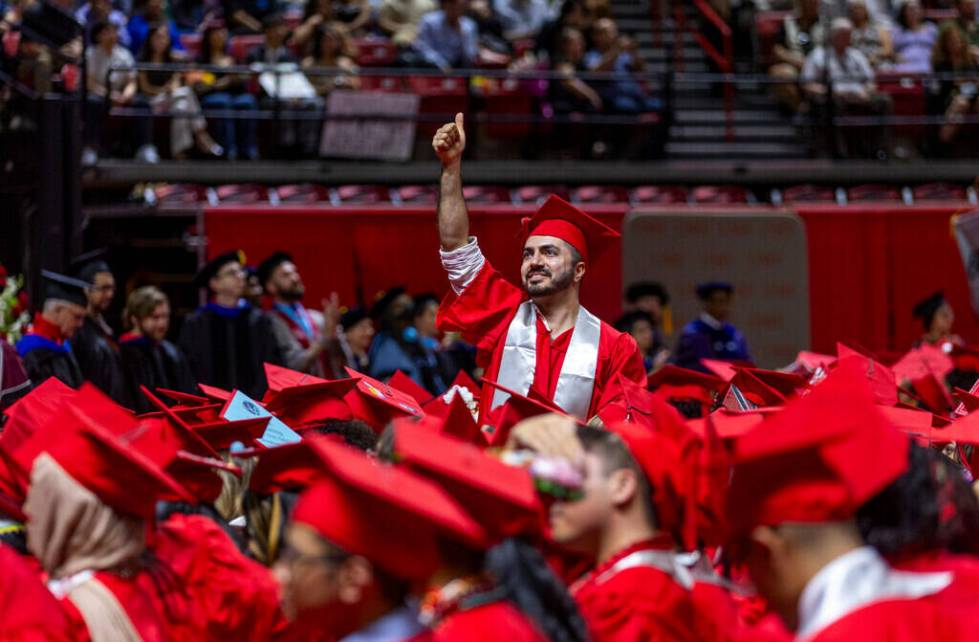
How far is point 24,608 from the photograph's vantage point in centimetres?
332

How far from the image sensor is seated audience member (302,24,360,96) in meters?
14.7

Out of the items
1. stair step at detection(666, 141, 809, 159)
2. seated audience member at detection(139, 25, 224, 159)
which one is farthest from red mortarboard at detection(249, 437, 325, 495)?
stair step at detection(666, 141, 809, 159)

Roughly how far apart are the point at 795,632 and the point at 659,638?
35 centimetres

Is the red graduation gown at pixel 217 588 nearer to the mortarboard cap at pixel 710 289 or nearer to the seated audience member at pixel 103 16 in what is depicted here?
the mortarboard cap at pixel 710 289

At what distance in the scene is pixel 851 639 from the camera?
9.41 feet

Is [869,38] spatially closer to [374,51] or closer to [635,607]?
[374,51]

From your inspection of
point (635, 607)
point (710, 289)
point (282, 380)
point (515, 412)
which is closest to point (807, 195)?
point (710, 289)

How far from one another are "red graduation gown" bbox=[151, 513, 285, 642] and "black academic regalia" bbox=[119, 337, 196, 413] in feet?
18.4

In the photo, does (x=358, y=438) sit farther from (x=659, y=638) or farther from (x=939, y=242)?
(x=939, y=242)

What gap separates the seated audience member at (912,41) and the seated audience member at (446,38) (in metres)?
4.50

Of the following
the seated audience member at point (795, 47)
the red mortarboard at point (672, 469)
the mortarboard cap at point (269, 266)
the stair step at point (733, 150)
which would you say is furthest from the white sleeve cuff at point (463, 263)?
the seated audience member at point (795, 47)

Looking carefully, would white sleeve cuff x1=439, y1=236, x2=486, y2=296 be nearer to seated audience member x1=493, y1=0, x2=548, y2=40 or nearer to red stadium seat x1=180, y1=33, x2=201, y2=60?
red stadium seat x1=180, y1=33, x2=201, y2=60

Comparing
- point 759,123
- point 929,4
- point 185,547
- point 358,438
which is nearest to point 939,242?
point 759,123

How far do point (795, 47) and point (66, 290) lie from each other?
9474 mm
